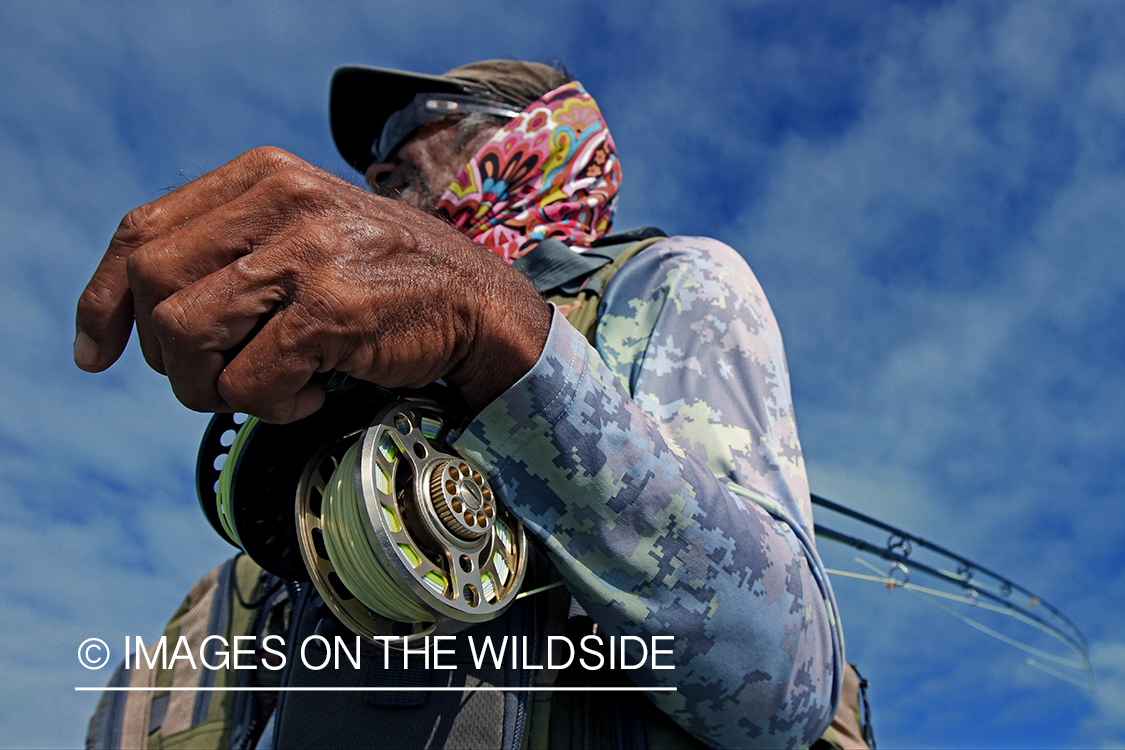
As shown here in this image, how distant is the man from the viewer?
3.95 ft

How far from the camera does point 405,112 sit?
3414mm

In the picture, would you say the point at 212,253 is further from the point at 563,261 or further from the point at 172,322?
the point at 563,261

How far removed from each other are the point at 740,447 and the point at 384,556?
2.97 feet

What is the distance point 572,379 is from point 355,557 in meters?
0.51

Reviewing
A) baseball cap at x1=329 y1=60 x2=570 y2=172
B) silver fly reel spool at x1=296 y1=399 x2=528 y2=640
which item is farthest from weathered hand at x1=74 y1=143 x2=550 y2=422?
baseball cap at x1=329 y1=60 x2=570 y2=172

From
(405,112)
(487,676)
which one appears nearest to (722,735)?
(487,676)

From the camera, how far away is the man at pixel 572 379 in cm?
121

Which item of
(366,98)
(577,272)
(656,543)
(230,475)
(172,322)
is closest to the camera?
(172,322)

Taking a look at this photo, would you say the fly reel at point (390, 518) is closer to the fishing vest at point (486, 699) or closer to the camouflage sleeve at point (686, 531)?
the camouflage sleeve at point (686, 531)

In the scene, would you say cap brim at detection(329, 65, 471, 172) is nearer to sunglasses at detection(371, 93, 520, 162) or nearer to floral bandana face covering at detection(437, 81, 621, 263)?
sunglasses at detection(371, 93, 520, 162)

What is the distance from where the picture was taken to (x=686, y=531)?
1558 mm

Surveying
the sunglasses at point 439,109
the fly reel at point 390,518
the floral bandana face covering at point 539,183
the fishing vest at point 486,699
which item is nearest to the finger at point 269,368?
the fly reel at point 390,518

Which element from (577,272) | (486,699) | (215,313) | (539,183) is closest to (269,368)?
(215,313)

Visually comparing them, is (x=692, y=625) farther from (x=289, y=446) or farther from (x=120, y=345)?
(x=120, y=345)
